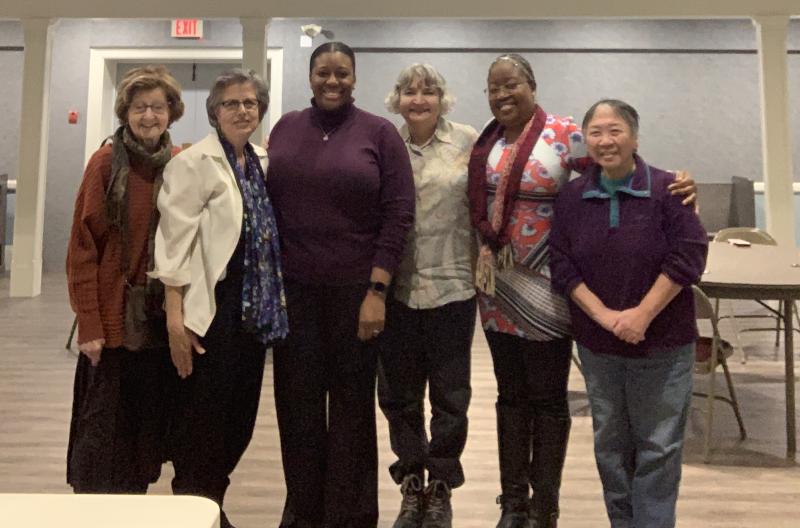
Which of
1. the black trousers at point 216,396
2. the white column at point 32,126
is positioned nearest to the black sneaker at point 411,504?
the black trousers at point 216,396

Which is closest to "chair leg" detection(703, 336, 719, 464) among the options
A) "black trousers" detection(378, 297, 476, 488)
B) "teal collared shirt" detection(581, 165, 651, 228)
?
"black trousers" detection(378, 297, 476, 488)

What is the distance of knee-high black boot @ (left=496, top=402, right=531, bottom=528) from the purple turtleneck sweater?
1.93ft

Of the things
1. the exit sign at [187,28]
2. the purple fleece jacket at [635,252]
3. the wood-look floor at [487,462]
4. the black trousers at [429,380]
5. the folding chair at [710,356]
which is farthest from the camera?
the exit sign at [187,28]

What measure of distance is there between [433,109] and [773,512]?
185 centimetres

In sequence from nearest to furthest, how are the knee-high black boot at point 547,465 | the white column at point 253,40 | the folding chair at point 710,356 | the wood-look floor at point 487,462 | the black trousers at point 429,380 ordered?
the knee-high black boot at point 547,465 < the black trousers at point 429,380 < the wood-look floor at point 487,462 < the folding chair at point 710,356 < the white column at point 253,40

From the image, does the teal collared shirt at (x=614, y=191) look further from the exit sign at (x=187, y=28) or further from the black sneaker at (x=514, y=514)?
the exit sign at (x=187, y=28)

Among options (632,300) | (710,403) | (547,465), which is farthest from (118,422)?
(710,403)

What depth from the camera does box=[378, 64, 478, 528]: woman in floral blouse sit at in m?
2.19

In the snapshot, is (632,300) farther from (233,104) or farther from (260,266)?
(233,104)

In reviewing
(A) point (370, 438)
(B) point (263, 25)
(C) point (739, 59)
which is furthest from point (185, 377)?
(C) point (739, 59)

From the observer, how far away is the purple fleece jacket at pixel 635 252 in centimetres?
187

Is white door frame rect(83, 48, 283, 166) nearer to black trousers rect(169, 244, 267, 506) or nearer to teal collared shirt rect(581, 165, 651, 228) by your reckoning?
black trousers rect(169, 244, 267, 506)

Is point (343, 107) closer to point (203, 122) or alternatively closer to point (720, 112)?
point (203, 122)

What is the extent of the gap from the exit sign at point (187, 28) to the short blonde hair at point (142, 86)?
724 centimetres
